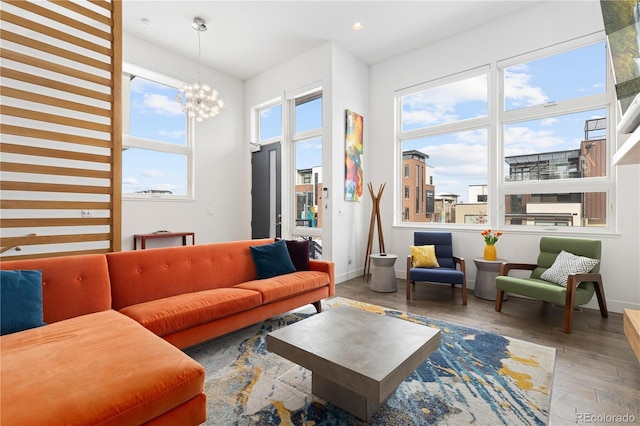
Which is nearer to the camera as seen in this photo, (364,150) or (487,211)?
(487,211)

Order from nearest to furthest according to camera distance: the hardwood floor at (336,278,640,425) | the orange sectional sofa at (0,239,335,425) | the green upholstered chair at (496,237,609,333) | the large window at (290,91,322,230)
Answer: the orange sectional sofa at (0,239,335,425) < the hardwood floor at (336,278,640,425) < the green upholstered chair at (496,237,609,333) < the large window at (290,91,322,230)

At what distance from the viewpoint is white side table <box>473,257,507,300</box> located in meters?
3.76

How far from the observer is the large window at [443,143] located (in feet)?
14.5

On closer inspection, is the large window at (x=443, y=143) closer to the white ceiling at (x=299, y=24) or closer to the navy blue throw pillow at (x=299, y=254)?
the white ceiling at (x=299, y=24)

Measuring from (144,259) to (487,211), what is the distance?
434cm

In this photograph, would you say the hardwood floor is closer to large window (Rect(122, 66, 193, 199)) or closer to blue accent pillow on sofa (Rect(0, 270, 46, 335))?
blue accent pillow on sofa (Rect(0, 270, 46, 335))

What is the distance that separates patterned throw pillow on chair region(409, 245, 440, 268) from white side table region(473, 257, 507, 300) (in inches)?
21.0

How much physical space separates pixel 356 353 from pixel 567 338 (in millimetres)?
2275

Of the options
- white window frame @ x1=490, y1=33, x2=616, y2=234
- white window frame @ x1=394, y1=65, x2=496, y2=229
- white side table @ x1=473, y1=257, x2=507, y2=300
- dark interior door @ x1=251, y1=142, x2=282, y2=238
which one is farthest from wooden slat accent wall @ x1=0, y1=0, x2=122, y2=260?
white window frame @ x1=490, y1=33, x2=616, y2=234

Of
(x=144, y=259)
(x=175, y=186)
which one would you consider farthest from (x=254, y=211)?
(x=144, y=259)

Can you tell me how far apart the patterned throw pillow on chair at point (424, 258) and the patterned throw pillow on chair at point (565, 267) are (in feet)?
3.98

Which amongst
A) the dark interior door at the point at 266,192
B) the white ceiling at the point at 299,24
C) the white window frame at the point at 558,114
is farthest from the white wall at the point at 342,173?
the white window frame at the point at 558,114

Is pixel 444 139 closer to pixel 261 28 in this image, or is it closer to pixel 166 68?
pixel 261 28

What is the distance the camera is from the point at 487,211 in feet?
14.1
